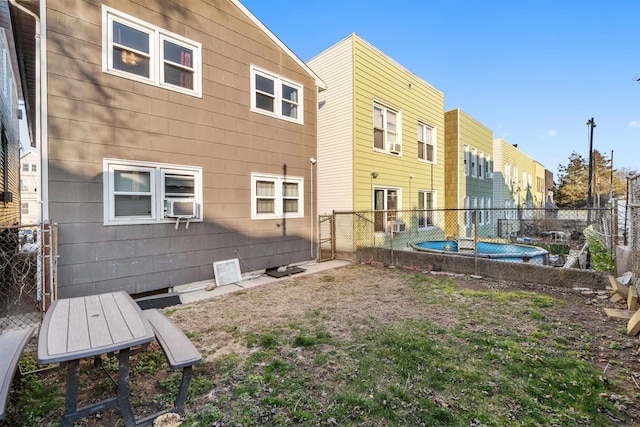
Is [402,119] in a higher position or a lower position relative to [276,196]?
higher

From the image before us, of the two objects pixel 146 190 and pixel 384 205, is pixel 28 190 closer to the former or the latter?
pixel 146 190

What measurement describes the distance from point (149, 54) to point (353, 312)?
239 inches

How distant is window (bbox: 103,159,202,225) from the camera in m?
5.32

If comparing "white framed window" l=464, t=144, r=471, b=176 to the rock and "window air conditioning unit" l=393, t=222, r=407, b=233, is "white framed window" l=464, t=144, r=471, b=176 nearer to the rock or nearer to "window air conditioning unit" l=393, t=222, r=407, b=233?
"window air conditioning unit" l=393, t=222, r=407, b=233

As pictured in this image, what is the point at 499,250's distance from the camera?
11648 millimetres

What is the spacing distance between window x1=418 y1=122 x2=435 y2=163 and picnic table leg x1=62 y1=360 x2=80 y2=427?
12.7m

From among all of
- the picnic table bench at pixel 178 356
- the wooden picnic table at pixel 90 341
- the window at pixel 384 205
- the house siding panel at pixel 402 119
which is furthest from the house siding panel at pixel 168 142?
the picnic table bench at pixel 178 356

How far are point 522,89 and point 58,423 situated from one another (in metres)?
22.3

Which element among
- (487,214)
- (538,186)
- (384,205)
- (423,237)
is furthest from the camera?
(538,186)

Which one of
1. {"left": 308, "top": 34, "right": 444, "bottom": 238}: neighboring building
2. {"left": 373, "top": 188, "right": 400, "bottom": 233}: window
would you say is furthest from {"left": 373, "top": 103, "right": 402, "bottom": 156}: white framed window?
{"left": 373, "top": 188, "right": 400, "bottom": 233}: window

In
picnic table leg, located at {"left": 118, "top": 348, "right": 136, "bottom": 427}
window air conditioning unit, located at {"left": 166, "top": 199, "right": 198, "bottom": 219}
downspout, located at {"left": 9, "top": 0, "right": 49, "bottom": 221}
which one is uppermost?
downspout, located at {"left": 9, "top": 0, "right": 49, "bottom": 221}

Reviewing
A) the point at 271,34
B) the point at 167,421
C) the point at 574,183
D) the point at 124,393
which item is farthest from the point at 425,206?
the point at 574,183

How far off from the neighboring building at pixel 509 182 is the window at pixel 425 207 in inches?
265

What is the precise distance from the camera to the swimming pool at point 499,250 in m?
8.89
